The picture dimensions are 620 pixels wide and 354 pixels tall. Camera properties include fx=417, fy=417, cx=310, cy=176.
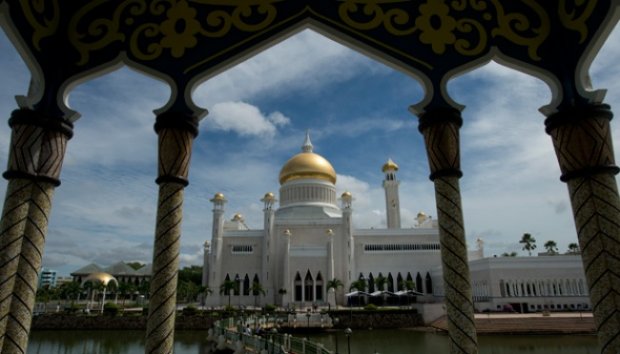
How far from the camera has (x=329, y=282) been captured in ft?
92.8

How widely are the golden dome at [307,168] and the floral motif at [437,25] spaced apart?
104 ft

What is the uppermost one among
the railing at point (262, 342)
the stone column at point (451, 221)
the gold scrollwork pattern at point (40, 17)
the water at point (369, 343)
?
the gold scrollwork pattern at point (40, 17)

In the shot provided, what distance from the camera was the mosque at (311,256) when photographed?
30203mm

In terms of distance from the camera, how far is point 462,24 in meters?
4.22

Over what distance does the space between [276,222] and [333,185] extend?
6.73 m

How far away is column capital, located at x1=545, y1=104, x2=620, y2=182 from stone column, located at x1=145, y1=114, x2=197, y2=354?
137 inches

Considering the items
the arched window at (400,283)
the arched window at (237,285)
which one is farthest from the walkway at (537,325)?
the arched window at (237,285)

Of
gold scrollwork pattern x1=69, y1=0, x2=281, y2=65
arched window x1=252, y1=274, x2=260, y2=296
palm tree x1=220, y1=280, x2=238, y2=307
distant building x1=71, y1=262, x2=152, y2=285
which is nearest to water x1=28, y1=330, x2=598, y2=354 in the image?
palm tree x1=220, y1=280, x2=238, y2=307

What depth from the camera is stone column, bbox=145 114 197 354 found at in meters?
3.59

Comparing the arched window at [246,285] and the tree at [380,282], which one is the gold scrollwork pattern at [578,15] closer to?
the tree at [380,282]

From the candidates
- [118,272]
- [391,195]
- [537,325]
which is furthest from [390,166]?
[118,272]

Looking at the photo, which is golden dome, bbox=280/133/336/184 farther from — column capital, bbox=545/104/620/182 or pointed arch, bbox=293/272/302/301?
column capital, bbox=545/104/620/182

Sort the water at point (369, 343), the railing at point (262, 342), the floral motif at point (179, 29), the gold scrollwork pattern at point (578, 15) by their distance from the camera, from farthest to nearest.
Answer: the water at point (369, 343)
the railing at point (262, 342)
the floral motif at point (179, 29)
the gold scrollwork pattern at point (578, 15)

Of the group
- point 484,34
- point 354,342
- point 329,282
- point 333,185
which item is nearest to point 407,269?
point 329,282
